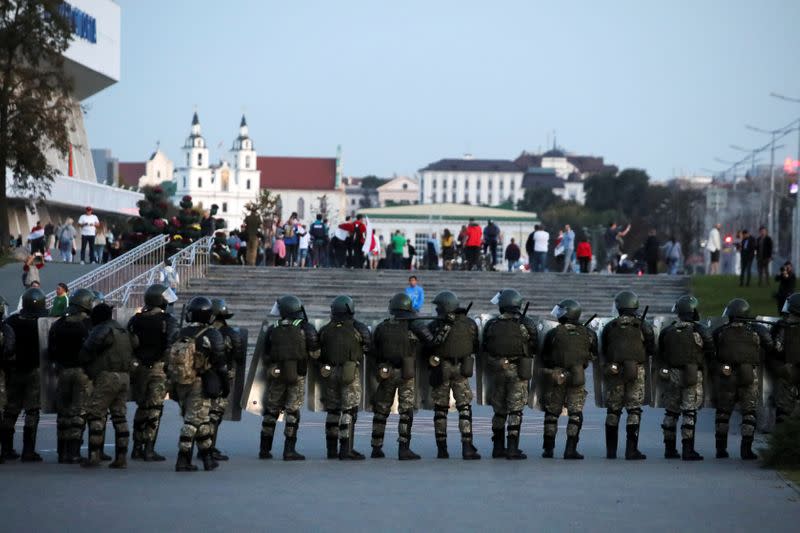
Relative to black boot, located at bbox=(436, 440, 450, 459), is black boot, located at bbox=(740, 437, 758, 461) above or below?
above

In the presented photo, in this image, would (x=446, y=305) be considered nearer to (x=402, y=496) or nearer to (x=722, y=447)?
(x=722, y=447)

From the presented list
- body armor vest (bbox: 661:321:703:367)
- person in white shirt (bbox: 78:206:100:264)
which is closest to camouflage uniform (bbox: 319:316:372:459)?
body armor vest (bbox: 661:321:703:367)

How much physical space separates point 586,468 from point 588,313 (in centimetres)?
2006

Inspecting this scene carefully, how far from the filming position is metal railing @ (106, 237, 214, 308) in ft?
108

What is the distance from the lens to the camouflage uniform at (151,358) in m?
15.4

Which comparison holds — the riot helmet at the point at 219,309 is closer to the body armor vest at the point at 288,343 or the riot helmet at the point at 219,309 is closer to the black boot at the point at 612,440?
the body armor vest at the point at 288,343

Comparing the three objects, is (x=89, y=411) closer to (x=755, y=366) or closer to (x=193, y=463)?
(x=193, y=463)

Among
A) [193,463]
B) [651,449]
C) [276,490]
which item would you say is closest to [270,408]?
[193,463]

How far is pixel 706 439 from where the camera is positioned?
19.0 metres

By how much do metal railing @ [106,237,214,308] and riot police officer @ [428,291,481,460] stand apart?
51.4 ft

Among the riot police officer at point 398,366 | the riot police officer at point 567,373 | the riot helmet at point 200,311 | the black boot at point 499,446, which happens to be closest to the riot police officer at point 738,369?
the riot police officer at point 567,373

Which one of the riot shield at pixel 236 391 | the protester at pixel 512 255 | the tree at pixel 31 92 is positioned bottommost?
the riot shield at pixel 236 391

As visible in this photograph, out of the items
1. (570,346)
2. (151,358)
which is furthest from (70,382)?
(570,346)

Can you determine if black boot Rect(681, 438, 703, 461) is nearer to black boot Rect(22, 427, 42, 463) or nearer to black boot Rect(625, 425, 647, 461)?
black boot Rect(625, 425, 647, 461)
